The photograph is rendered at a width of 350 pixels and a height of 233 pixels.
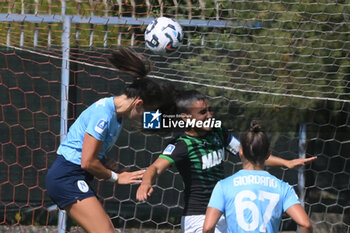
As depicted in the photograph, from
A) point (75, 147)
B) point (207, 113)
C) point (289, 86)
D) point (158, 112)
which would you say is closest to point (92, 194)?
point (75, 147)

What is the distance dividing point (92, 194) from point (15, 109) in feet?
7.46

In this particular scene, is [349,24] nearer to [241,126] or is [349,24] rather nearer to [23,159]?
[241,126]

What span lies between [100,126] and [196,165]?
73 centimetres

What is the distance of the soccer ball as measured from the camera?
5375 mm

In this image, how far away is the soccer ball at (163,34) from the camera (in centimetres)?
538

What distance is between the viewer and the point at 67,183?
429cm

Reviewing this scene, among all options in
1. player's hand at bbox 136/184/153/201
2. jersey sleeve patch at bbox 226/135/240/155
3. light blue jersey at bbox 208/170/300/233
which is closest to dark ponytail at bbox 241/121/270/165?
Answer: light blue jersey at bbox 208/170/300/233

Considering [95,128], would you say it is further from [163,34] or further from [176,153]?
[163,34]

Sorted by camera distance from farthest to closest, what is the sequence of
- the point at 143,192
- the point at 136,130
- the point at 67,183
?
the point at 136,130 < the point at 67,183 < the point at 143,192

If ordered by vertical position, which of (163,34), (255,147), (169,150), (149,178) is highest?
(163,34)

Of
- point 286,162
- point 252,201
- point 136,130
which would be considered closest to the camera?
point 252,201

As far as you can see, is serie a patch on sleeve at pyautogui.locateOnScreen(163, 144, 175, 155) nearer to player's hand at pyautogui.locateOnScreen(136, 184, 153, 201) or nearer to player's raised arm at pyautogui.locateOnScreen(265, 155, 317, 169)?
player's hand at pyautogui.locateOnScreen(136, 184, 153, 201)

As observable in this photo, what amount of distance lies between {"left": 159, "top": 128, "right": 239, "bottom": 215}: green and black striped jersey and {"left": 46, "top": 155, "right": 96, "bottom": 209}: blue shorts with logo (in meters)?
0.55

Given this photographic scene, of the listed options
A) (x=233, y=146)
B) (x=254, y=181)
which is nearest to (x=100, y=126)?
(x=233, y=146)
